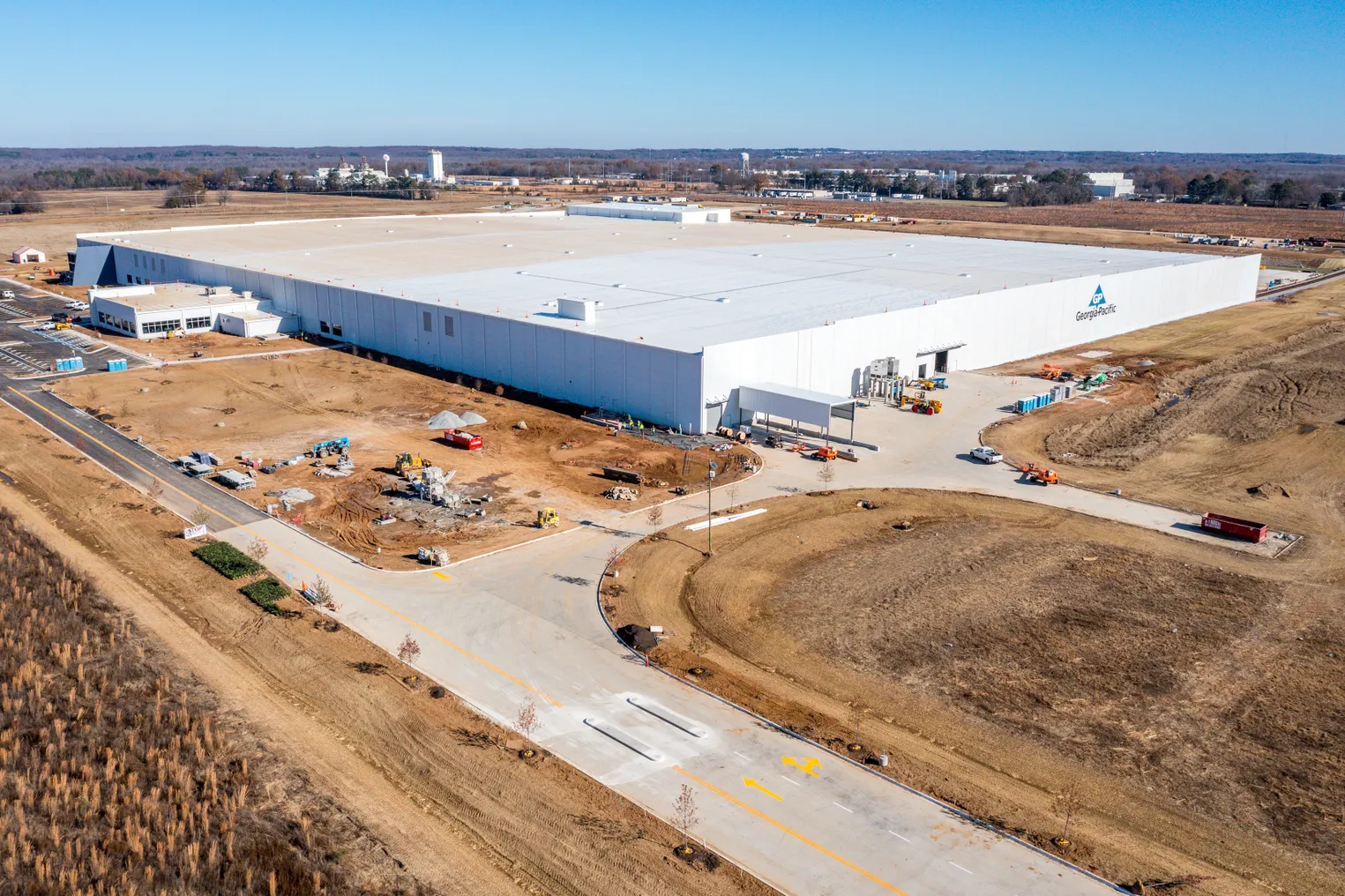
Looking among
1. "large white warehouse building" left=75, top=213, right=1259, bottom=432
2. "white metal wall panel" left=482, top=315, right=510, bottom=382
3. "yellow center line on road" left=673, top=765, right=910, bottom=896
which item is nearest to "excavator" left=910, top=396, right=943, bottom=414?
"large white warehouse building" left=75, top=213, right=1259, bottom=432

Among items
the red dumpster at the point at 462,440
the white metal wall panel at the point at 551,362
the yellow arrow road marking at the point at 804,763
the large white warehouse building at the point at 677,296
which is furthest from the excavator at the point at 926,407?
the yellow arrow road marking at the point at 804,763

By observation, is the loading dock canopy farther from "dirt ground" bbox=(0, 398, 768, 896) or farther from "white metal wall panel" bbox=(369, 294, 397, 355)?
"white metal wall panel" bbox=(369, 294, 397, 355)

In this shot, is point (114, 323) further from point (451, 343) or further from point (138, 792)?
point (138, 792)

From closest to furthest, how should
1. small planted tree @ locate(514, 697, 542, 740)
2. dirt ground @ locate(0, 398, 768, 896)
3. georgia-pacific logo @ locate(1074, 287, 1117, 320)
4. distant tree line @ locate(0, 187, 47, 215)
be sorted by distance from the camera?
dirt ground @ locate(0, 398, 768, 896)
small planted tree @ locate(514, 697, 542, 740)
georgia-pacific logo @ locate(1074, 287, 1117, 320)
distant tree line @ locate(0, 187, 47, 215)

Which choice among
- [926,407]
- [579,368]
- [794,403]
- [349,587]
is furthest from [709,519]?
[926,407]

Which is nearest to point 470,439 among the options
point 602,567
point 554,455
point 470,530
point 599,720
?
point 554,455

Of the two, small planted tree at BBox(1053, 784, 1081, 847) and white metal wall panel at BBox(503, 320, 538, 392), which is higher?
white metal wall panel at BBox(503, 320, 538, 392)

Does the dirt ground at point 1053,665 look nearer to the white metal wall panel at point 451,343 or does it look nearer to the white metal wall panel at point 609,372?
the white metal wall panel at point 609,372

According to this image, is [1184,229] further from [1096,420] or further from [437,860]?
[437,860]
